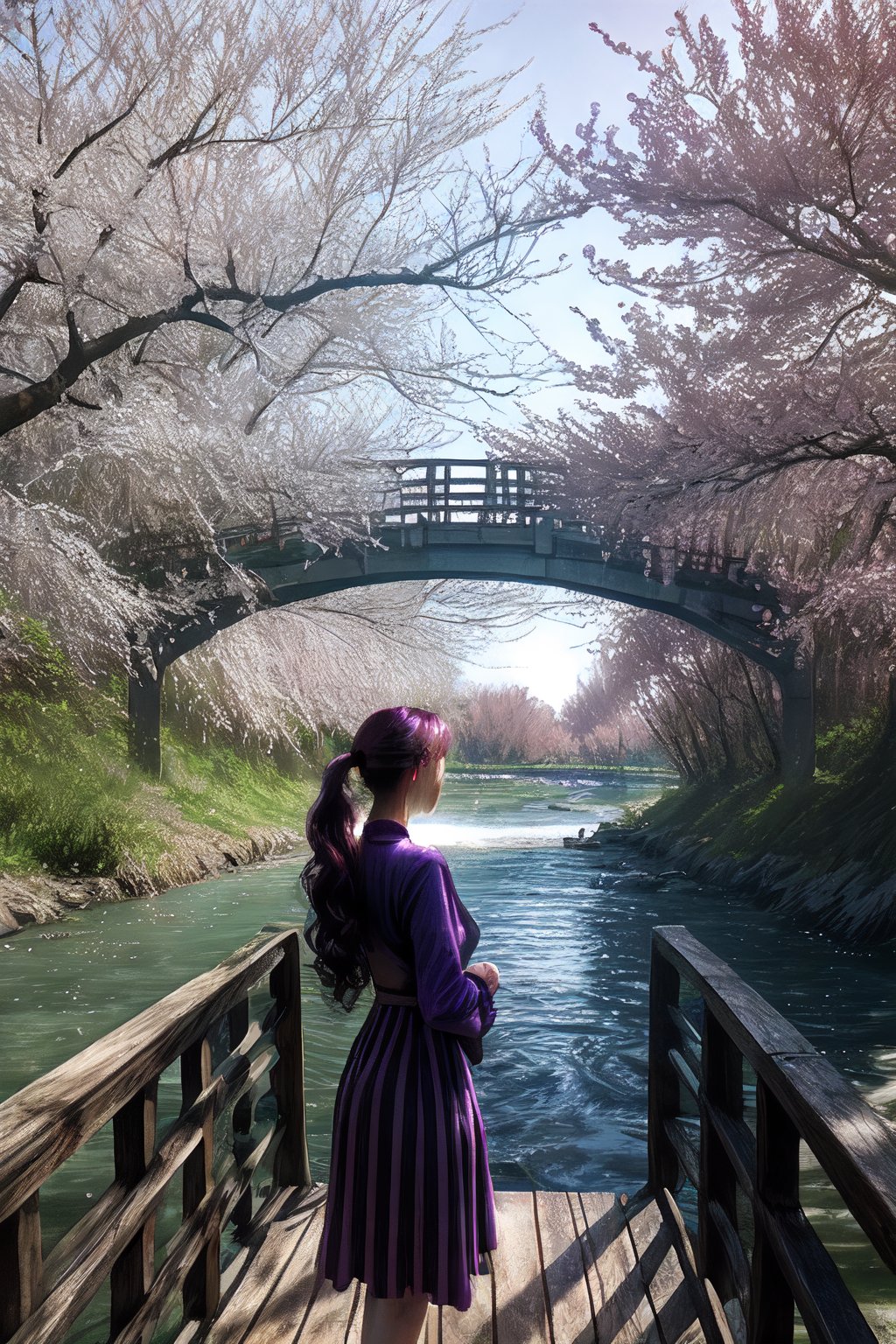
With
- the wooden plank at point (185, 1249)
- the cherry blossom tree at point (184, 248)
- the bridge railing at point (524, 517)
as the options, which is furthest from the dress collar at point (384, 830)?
the bridge railing at point (524, 517)

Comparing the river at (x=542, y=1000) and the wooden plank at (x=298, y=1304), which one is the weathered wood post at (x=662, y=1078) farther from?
the river at (x=542, y=1000)

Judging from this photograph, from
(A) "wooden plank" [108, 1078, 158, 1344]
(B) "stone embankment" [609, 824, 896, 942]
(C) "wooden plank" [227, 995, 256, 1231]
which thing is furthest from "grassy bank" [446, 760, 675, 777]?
(A) "wooden plank" [108, 1078, 158, 1344]

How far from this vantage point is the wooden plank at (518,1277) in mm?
3184

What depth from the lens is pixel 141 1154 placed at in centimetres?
246

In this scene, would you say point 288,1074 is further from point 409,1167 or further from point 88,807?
point 88,807

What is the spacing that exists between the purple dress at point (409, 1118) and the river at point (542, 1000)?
287 cm

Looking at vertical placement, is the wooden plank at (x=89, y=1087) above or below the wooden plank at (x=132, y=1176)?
above

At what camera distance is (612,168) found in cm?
1294

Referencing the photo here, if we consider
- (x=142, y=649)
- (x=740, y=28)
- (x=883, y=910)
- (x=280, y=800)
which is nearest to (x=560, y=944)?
(x=883, y=910)

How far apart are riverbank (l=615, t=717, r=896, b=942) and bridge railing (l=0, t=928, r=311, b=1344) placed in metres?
11.4

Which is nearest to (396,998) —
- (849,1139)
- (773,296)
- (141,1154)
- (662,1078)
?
(141,1154)

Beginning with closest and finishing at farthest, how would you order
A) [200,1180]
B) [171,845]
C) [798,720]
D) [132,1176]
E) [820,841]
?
[132,1176] → [200,1180] → [820,841] → [171,845] → [798,720]

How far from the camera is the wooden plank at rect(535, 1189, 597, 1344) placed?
3.19m

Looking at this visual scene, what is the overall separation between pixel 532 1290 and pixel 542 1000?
785 cm
